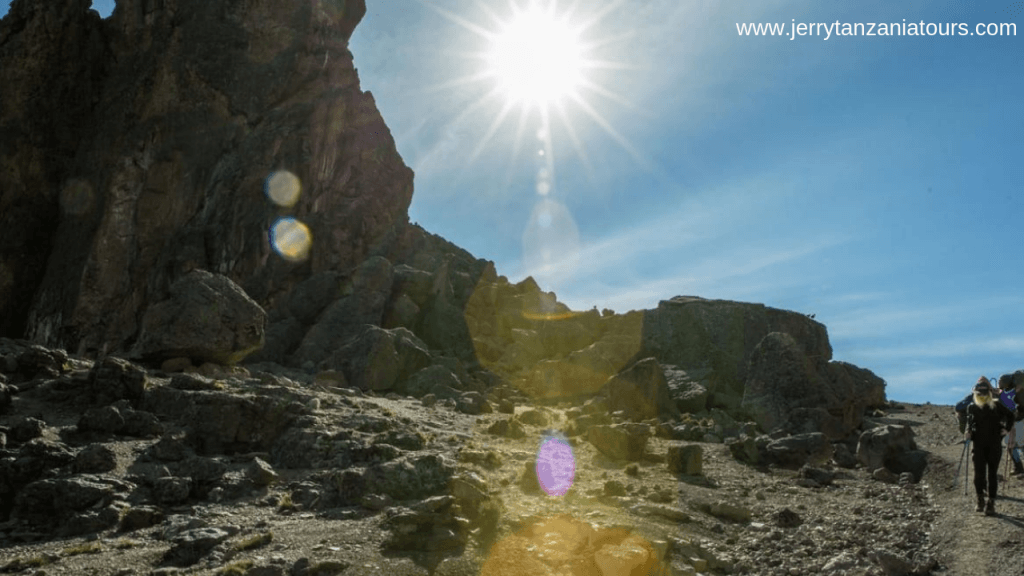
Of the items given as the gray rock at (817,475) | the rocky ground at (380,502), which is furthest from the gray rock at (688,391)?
the gray rock at (817,475)

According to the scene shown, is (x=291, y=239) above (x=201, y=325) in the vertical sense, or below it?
above

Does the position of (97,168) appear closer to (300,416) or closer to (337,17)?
(337,17)

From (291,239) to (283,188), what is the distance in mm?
5495

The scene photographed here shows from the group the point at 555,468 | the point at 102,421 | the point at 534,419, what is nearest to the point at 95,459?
the point at 102,421

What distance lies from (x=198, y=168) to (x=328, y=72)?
21.1m

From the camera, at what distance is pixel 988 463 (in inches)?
627

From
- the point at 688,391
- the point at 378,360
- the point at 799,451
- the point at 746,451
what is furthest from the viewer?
the point at 378,360

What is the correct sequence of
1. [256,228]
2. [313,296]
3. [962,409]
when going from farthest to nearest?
1. [256,228]
2. [313,296]
3. [962,409]

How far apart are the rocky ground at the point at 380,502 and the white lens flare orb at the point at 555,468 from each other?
26 cm

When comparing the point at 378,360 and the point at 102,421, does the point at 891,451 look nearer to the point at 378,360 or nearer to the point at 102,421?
the point at 102,421

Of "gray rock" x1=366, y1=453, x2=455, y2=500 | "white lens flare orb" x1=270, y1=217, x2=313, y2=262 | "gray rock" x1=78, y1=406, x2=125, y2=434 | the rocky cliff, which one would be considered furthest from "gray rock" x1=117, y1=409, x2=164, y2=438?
"white lens flare orb" x1=270, y1=217, x2=313, y2=262

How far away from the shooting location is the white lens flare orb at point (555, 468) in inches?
734

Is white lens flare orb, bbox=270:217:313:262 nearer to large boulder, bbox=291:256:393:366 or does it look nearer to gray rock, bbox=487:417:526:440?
large boulder, bbox=291:256:393:366

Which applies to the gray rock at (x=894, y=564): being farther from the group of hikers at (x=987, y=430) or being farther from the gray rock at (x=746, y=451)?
the gray rock at (x=746, y=451)
